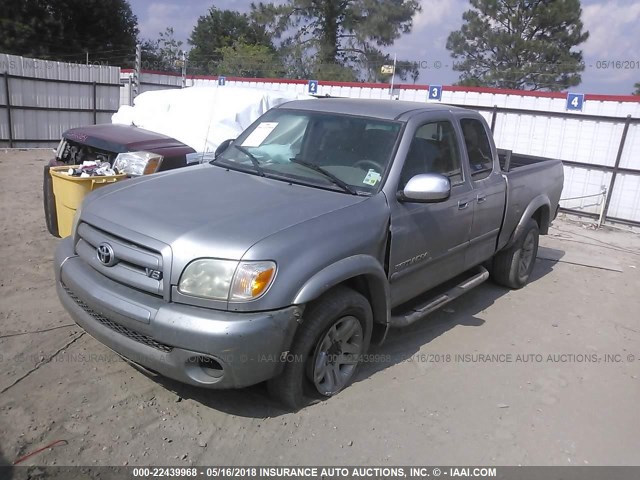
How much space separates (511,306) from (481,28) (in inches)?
1028

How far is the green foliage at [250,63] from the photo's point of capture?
89.8 ft

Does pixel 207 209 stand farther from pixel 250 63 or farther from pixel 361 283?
pixel 250 63

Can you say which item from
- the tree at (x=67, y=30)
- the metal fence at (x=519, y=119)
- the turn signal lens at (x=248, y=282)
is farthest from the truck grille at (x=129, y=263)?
the tree at (x=67, y=30)

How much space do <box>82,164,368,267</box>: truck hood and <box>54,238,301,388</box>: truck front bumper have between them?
1.07 feet

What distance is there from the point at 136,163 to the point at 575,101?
9.01 metres

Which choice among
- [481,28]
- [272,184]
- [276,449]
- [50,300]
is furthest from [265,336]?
[481,28]

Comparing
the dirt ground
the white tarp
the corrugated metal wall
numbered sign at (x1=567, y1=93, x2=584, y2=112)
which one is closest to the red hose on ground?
the dirt ground

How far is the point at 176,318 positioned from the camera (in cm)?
271

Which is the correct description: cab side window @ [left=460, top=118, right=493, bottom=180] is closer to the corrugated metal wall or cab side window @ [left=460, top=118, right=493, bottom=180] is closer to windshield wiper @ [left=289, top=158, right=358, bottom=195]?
windshield wiper @ [left=289, top=158, right=358, bottom=195]

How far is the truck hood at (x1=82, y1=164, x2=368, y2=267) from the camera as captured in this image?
110 inches

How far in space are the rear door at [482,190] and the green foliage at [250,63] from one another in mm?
20912

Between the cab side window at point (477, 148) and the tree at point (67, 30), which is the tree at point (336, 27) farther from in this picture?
the cab side window at point (477, 148)

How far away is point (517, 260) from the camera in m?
5.65

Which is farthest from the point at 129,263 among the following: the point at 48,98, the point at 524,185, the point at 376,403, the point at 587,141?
the point at 48,98
